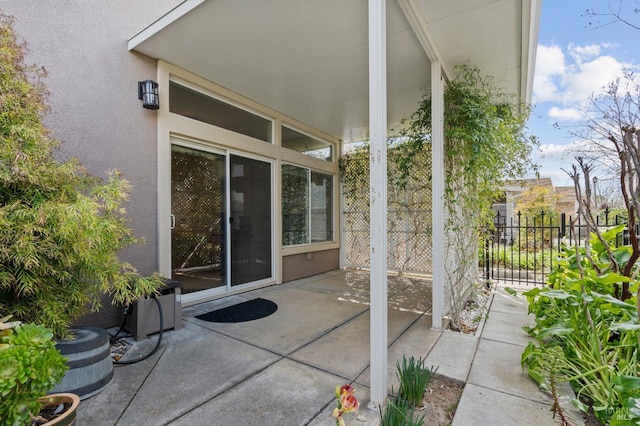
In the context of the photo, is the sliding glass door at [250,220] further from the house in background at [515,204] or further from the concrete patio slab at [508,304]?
the house in background at [515,204]

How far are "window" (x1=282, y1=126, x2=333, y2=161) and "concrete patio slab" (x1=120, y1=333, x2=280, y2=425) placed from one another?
12.9 ft

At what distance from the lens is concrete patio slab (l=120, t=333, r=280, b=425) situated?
1.92 meters

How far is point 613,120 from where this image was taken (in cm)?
462

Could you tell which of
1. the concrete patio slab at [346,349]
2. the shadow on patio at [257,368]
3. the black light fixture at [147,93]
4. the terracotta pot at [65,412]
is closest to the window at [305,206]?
the shadow on patio at [257,368]

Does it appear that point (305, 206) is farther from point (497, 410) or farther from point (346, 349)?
point (497, 410)

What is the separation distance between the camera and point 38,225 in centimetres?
187

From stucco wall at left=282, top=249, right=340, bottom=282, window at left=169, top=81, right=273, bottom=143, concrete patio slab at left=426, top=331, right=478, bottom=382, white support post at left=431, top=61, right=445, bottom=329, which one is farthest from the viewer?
stucco wall at left=282, top=249, right=340, bottom=282

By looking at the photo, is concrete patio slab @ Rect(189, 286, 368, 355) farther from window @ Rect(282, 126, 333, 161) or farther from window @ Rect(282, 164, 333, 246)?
window @ Rect(282, 126, 333, 161)

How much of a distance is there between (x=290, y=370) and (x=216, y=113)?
3654 millimetres

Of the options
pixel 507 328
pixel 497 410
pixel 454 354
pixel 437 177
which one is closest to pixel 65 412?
pixel 497 410

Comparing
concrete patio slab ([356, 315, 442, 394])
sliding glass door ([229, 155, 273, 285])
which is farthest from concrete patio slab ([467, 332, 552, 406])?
sliding glass door ([229, 155, 273, 285])

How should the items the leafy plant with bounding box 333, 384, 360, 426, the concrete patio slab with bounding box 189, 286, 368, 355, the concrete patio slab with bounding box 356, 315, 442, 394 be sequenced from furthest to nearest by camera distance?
the concrete patio slab with bounding box 189, 286, 368, 355 → the concrete patio slab with bounding box 356, 315, 442, 394 → the leafy plant with bounding box 333, 384, 360, 426

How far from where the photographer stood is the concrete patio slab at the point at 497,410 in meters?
1.79

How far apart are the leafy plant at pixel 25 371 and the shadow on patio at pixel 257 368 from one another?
Result: 2.47ft
